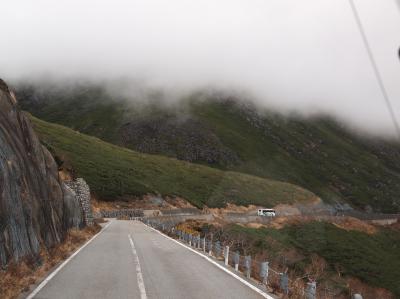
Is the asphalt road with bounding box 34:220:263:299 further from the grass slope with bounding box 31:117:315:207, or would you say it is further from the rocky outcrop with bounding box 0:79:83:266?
the grass slope with bounding box 31:117:315:207

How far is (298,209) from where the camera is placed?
121938mm

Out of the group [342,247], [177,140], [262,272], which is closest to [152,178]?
[342,247]

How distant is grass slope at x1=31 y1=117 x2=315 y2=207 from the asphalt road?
75301 mm

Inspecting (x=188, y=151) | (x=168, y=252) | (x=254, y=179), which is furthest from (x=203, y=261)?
(x=188, y=151)

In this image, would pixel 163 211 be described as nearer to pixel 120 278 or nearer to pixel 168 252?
pixel 168 252

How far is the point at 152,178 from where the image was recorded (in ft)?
377

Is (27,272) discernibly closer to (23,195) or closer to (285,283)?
(23,195)

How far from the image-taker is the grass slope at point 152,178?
103875 millimetres

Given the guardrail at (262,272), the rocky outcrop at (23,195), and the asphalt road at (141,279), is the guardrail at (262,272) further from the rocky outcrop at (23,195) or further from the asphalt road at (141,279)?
the rocky outcrop at (23,195)

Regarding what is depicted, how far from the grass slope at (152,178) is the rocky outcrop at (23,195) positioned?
227 ft

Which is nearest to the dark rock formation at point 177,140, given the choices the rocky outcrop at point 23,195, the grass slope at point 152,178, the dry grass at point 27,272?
the grass slope at point 152,178

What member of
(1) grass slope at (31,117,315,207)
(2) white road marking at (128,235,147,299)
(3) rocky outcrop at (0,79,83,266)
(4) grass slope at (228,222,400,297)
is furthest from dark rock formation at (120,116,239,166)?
(2) white road marking at (128,235,147,299)

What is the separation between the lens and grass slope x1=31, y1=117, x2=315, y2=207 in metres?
104

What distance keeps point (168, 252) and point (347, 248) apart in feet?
125
